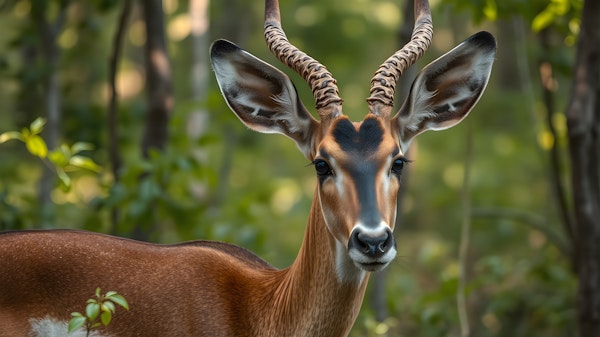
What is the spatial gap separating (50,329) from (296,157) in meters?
12.4

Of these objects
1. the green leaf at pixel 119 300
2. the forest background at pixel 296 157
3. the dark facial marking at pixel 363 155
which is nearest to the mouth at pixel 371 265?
the dark facial marking at pixel 363 155

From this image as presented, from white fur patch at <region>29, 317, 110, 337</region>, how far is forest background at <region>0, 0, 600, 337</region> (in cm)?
158

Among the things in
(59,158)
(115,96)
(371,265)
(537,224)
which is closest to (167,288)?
(371,265)

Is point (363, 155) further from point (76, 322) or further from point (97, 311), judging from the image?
point (76, 322)

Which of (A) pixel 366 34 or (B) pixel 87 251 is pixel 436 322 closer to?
(B) pixel 87 251

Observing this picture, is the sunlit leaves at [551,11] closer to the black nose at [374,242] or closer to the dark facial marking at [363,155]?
the dark facial marking at [363,155]

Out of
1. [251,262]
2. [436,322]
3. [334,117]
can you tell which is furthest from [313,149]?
[436,322]

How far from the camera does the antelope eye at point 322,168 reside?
5.80 meters

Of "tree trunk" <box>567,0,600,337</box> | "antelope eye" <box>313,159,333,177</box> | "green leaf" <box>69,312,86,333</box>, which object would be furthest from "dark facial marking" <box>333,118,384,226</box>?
"tree trunk" <box>567,0,600,337</box>

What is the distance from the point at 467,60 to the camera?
A: 6520mm

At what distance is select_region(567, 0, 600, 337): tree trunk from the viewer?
7.78m

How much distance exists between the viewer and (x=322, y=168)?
5.82m

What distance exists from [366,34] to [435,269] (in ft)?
16.2

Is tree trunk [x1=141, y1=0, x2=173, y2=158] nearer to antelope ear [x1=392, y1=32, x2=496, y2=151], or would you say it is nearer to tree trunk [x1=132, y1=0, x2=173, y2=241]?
tree trunk [x1=132, y1=0, x2=173, y2=241]
